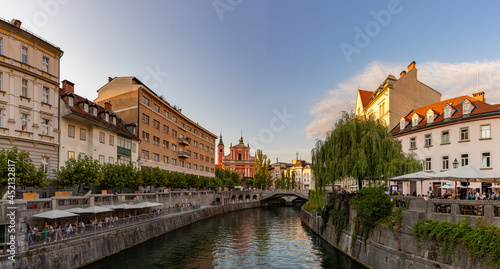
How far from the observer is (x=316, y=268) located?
26297 mm

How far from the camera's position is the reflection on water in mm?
27125

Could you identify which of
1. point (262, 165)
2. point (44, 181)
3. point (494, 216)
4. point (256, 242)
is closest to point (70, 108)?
point (44, 181)

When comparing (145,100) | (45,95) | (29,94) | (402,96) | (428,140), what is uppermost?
(145,100)

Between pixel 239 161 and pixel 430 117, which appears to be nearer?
pixel 430 117

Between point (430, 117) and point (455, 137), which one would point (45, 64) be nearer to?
point (430, 117)

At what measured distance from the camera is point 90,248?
2467 cm

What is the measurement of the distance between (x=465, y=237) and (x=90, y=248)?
24476mm

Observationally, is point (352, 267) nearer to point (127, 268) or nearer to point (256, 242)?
point (256, 242)

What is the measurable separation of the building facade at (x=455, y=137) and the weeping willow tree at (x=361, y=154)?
25.3 ft

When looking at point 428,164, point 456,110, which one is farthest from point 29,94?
point 456,110

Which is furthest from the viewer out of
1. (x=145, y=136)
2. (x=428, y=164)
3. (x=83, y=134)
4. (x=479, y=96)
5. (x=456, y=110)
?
(x=145, y=136)

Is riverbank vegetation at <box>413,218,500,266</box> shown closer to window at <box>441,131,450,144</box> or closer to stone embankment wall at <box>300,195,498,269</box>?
stone embankment wall at <box>300,195,498,269</box>

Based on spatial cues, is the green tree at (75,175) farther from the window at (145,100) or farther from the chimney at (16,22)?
the window at (145,100)

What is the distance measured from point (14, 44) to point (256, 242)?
33101 mm
